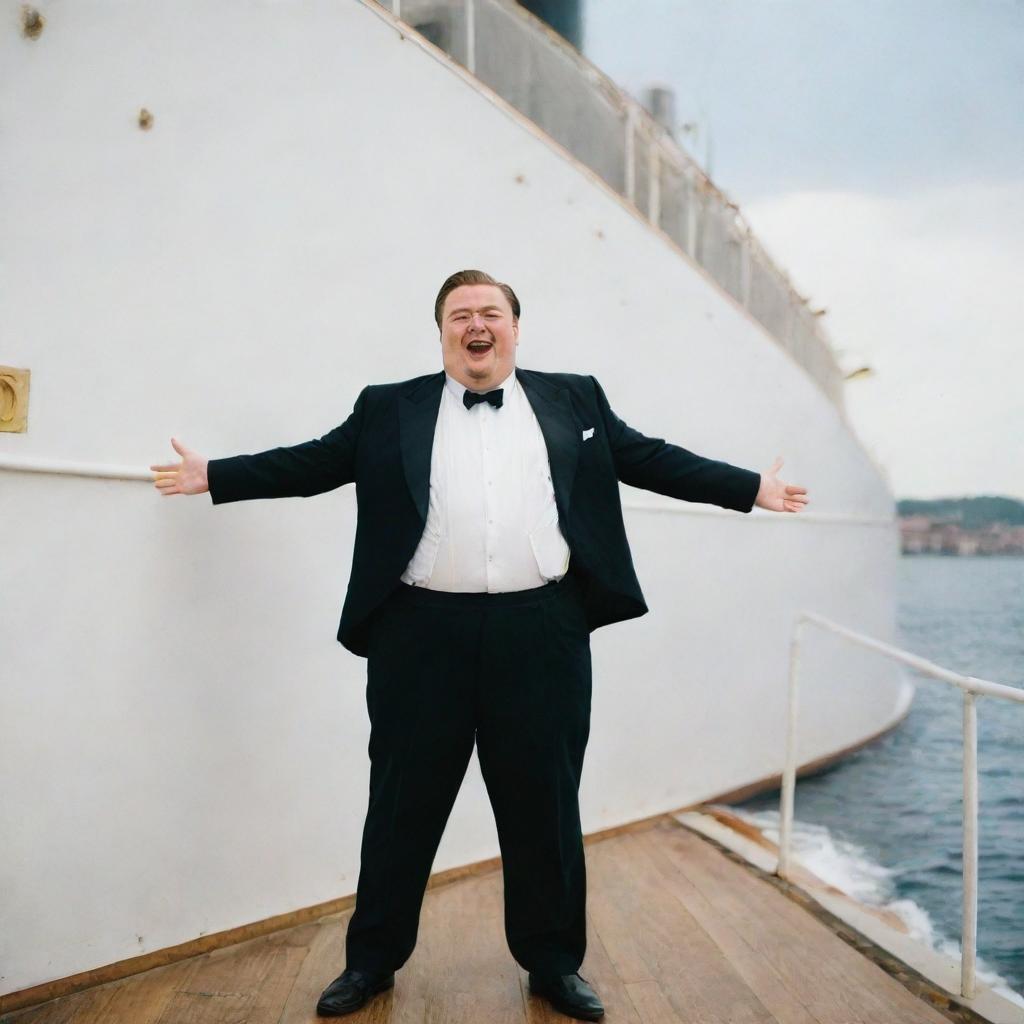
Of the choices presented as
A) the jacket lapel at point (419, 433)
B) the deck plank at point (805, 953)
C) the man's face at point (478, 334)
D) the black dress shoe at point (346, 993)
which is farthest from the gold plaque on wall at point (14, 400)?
the deck plank at point (805, 953)

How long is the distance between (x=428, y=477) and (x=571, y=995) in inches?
42.9

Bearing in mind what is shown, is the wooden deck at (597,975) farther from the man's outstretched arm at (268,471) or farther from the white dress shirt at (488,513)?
the man's outstretched arm at (268,471)

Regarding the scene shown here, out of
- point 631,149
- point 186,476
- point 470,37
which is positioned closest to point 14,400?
point 186,476

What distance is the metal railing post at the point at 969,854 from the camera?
1969mm

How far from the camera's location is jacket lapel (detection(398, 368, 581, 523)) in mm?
1833

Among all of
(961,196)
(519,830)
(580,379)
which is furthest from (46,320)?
(961,196)

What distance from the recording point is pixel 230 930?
2.24 metres

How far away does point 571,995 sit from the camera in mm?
1886

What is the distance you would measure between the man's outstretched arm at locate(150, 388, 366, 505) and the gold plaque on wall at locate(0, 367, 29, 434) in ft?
0.96

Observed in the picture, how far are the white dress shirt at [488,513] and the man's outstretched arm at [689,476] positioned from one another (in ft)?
0.67

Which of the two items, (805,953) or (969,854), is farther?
(805,953)

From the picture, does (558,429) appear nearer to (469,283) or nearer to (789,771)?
(469,283)

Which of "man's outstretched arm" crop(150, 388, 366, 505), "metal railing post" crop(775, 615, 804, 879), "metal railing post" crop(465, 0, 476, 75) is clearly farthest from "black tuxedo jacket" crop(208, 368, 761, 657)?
"metal railing post" crop(465, 0, 476, 75)

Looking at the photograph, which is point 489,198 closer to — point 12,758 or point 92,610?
point 92,610
